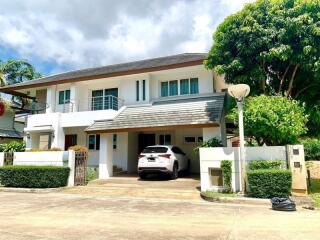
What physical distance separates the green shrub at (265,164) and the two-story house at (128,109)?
4397 millimetres

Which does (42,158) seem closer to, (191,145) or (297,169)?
(191,145)

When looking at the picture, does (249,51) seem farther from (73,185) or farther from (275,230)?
(73,185)

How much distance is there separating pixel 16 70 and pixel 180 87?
21975mm

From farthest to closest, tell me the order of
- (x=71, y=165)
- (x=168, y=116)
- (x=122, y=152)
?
(x=122, y=152)
(x=168, y=116)
(x=71, y=165)

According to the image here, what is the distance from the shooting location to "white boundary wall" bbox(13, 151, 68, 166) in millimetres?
14423

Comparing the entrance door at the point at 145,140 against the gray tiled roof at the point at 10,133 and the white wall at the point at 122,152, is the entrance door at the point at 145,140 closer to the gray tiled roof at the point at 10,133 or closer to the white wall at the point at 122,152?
the white wall at the point at 122,152

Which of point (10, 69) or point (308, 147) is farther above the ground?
point (10, 69)

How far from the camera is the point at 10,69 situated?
3200 centimetres

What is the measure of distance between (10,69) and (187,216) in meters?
31.0

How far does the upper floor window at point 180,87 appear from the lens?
1872cm

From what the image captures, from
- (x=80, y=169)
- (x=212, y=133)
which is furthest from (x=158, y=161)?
(x=80, y=169)

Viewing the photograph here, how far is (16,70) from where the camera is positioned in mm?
32250

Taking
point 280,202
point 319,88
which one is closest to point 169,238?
point 280,202

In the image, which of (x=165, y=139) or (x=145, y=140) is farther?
(x=145, y=140)
